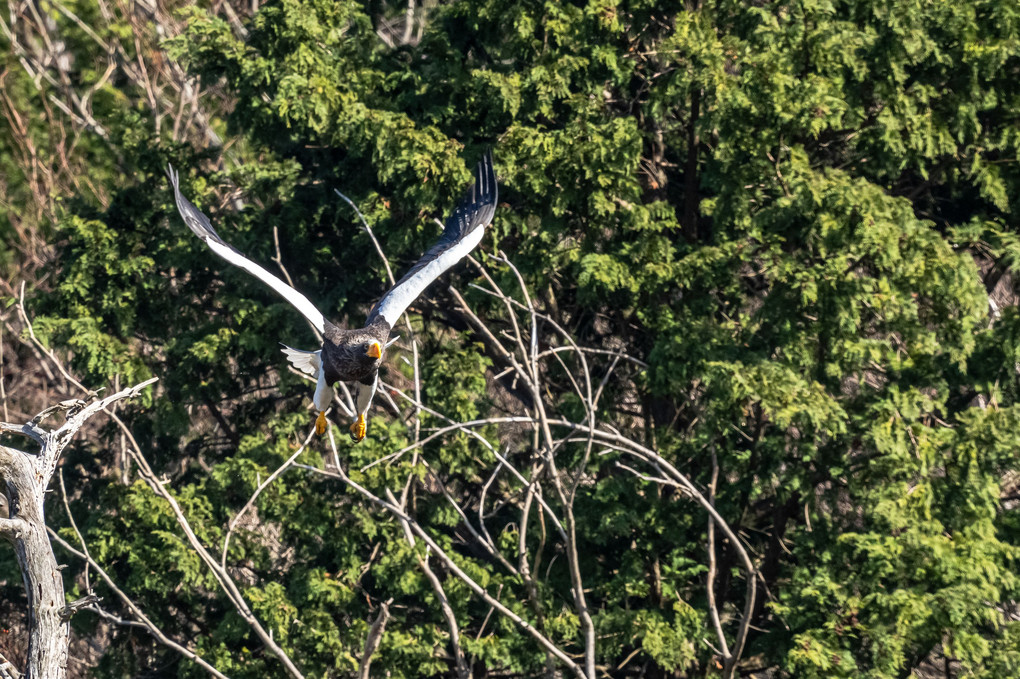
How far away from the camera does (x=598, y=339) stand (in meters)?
9.95

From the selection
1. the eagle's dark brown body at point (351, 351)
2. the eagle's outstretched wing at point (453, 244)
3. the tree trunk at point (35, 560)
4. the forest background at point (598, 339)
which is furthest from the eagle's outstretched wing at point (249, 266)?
the tree trunk at point (35, 560)

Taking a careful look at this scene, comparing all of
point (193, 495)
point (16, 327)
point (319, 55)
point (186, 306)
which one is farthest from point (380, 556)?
point (16, 327)

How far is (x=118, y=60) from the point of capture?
53.7ft

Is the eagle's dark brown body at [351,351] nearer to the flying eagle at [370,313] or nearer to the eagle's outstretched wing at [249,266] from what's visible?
the flying eagle at [370,313]

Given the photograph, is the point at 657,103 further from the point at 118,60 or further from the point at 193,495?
the point at 118,60

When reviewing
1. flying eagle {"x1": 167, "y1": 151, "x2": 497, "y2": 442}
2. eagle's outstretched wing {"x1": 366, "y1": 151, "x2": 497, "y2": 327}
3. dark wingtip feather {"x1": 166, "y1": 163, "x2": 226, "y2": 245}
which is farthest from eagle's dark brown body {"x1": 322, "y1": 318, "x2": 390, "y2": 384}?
dark wingtip feather {"x1": 166, "y1": 163, "x2": 226, "y2": 245}

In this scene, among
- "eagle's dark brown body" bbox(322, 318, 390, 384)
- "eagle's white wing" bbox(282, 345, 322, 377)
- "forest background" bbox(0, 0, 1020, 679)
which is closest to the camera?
"eagle's dark brown body" bbox(322, 318, 390, 384)

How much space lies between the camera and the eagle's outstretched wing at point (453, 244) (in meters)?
7.26

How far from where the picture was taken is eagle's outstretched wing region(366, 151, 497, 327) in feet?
23.8

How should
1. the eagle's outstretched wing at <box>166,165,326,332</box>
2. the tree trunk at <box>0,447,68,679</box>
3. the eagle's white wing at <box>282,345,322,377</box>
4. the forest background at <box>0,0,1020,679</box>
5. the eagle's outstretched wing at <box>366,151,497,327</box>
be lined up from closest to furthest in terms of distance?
the tree trunk at <box>0,447,68,679</box>, the eagle's outstretched wing at <box>166,165,326,332</box>, the eagle's outstretched wing at <box>366,151,497,327</box>, the eagle's white wing at <box>282,345,322,377</box>, the forest background at <box>0,0,1020,679</box>

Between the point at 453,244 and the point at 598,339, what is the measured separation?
2.63 m

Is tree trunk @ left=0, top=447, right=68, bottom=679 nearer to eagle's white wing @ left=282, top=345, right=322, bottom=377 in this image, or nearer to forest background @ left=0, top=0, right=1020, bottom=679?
forest background @ left=0, top=0, right=1020, bottom=679

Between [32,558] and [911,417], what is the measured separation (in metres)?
5.29

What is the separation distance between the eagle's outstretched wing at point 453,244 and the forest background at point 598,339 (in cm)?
33
